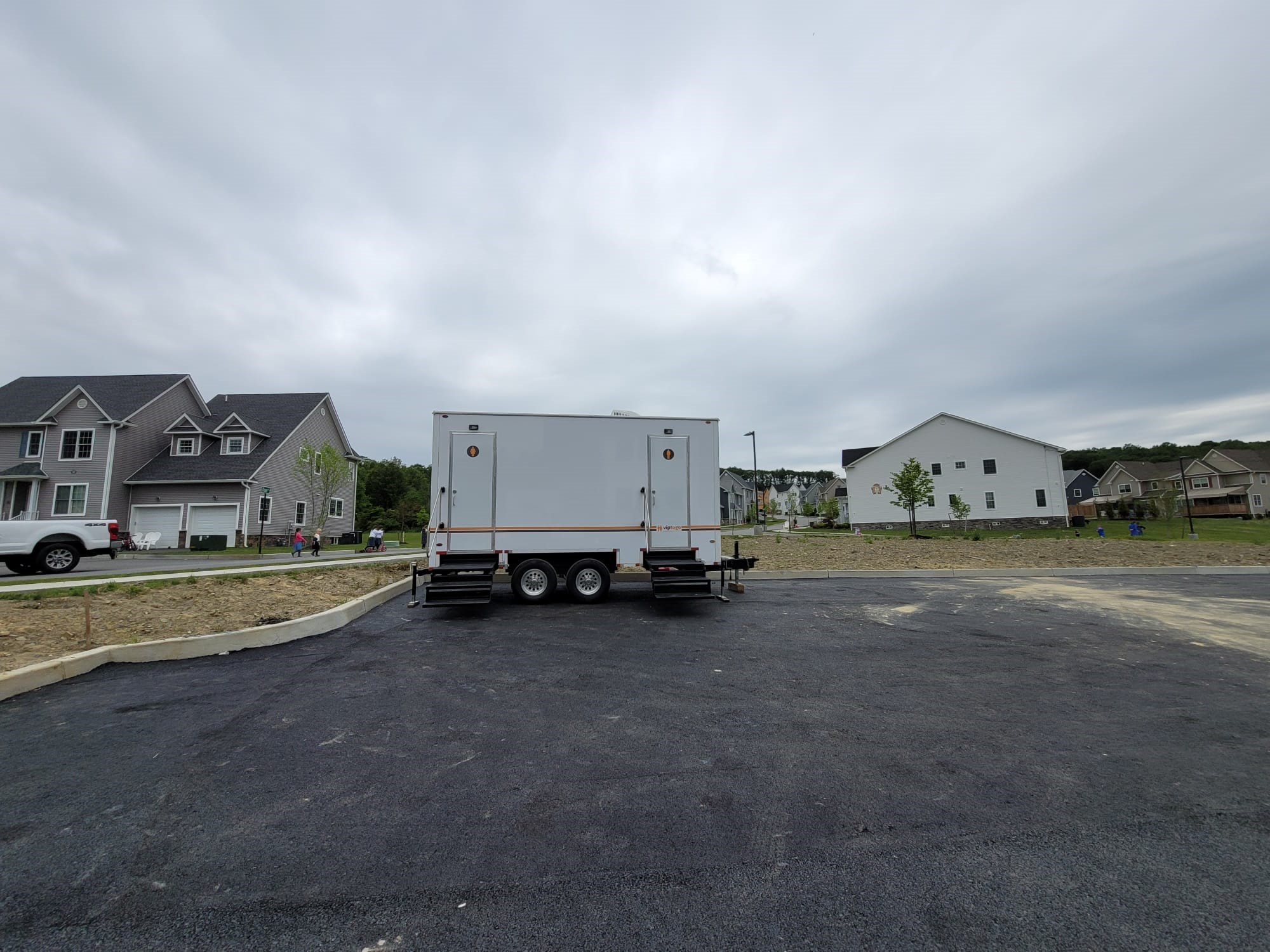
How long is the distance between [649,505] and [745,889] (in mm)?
8163

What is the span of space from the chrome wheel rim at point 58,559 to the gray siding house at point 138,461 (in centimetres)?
1449

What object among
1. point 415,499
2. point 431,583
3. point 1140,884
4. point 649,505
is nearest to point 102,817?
point 1140,884

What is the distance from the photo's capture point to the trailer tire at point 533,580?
34.2 ft

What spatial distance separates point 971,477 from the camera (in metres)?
43.8

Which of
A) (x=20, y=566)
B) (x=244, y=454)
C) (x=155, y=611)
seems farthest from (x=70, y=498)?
(x=155, y=611)

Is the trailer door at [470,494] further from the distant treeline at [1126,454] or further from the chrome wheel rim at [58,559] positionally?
the distant treeline at [1126,454]

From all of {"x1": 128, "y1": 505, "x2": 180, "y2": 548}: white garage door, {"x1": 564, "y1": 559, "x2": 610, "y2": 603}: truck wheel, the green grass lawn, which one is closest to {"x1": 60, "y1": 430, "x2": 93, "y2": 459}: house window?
{"x1": 128, "y1": 505, "x2": 180, "y2": 548}: white garage door

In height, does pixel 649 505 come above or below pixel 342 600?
above

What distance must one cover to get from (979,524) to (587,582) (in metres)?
42.7

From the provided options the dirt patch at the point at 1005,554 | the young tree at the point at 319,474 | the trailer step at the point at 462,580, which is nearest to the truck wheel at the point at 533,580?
the trailer step at the point at 462,580

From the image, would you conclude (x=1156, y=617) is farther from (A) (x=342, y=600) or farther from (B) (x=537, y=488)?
(A) (x=342, y=600)

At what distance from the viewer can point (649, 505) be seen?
1061 centimetres

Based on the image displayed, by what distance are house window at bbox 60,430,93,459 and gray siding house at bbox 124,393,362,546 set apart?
7.04 ft

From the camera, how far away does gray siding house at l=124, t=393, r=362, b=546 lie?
28125mm
